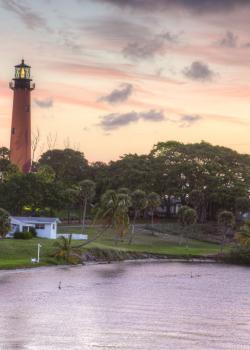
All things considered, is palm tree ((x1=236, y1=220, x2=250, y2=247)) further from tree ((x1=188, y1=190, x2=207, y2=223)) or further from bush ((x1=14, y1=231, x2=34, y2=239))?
bush ((x1=14, y1=231, x2=34, y2=239))

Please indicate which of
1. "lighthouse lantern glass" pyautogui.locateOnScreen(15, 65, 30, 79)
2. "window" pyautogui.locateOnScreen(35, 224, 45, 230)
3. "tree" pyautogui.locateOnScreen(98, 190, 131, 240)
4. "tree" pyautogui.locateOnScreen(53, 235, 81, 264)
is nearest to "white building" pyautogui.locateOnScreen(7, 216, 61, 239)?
"window" pyautogui.locateOnScreen(35, 224, 45, 230)

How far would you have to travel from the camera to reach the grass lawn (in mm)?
105312

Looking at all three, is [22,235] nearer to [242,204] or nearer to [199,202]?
[199,202]

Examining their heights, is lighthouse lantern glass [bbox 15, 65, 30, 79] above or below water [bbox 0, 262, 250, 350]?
above

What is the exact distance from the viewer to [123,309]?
230 ft

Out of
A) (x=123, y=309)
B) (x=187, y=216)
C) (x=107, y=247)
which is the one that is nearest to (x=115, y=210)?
(x=107, y=247)

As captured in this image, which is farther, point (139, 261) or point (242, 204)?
point (242, 204)

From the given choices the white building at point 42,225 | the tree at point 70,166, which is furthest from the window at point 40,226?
the tree at point 70,166

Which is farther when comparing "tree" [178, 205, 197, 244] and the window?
"tree" [178, 205, 197, 244]

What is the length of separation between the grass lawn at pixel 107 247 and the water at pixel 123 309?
4.84 metres

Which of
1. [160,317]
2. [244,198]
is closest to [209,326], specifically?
[160,317]

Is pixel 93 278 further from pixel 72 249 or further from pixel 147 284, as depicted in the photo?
pixel 72 249

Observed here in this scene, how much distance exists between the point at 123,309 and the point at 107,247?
2266 inches

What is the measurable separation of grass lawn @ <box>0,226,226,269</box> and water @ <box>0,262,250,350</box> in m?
4.84
